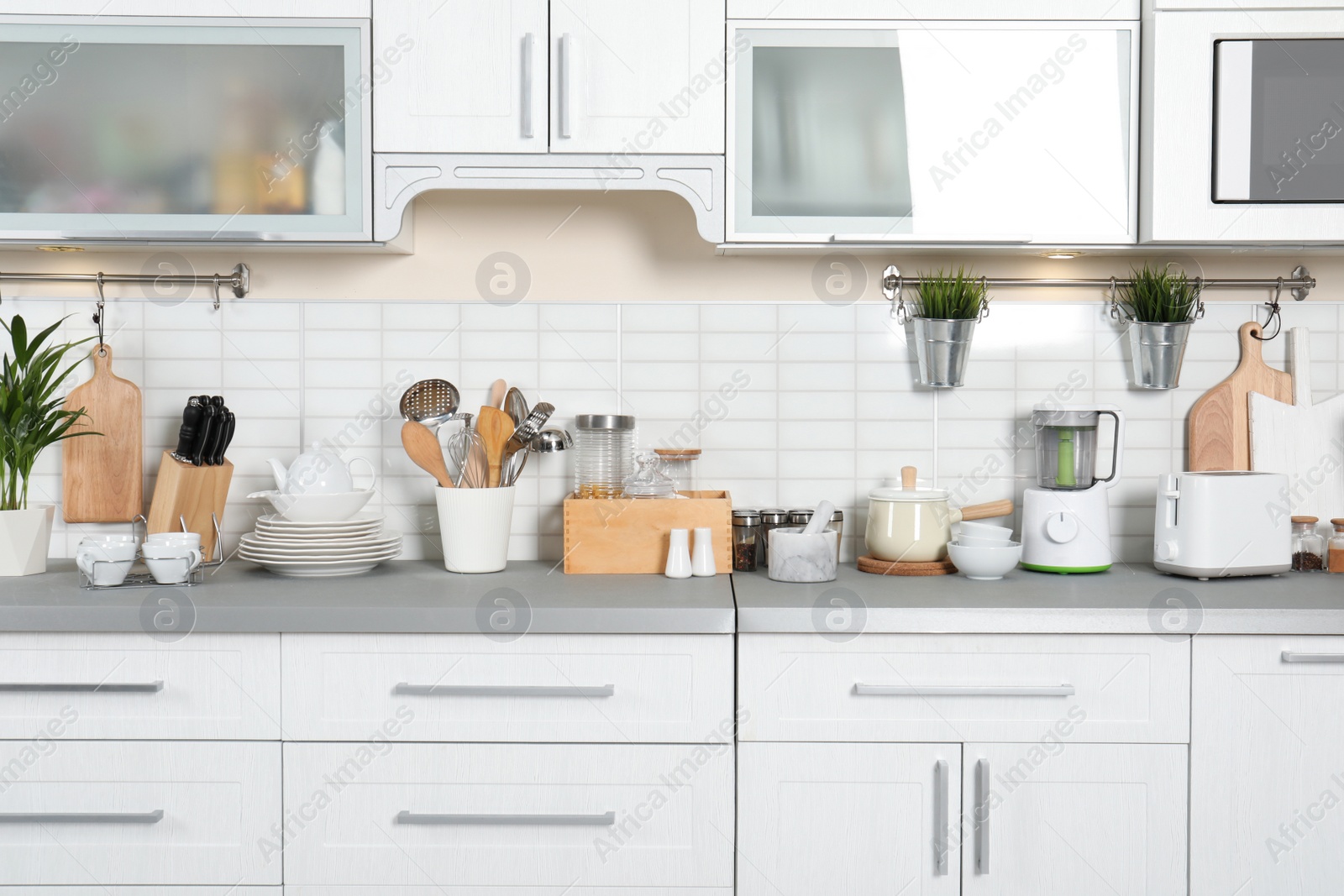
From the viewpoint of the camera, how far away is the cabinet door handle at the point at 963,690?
1688 mm

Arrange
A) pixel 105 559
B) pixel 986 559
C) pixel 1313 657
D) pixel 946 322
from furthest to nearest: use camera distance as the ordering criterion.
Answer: pixel 946 322 < pixel 986 559 < pixel 105 559 < pixel 1313 657

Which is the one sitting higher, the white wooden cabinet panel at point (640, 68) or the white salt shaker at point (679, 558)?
the white wooden cabinet panel at point (640, 68)

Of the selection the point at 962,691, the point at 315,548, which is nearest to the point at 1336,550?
the point at 962,691

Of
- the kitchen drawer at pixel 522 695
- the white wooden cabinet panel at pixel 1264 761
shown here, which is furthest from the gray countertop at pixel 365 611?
the white wooden cabinet panel at pixel 1264 761

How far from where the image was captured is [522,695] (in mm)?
1700

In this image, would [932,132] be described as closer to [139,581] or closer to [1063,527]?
[1063,527]

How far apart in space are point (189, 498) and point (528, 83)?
42.4 inches

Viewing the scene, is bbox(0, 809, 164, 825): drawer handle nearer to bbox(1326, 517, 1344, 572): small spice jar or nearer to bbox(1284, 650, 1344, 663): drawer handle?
bbox(1284, 650, 1344, 663): drawer handle

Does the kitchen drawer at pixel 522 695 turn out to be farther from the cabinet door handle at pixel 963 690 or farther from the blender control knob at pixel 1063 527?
the blender control knob at pixel 1063 527

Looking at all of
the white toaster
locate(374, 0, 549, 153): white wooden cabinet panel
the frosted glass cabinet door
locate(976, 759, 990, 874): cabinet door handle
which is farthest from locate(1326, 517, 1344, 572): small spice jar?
the frosted glass cabinet door

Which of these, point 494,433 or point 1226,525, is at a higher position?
point 494,433

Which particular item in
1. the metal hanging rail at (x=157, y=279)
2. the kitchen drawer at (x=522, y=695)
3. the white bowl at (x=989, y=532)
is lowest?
the kitchen drawer at (x=522, y=695)

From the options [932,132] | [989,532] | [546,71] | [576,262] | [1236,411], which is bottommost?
[989,532]

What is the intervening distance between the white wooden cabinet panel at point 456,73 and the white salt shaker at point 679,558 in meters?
0.79
